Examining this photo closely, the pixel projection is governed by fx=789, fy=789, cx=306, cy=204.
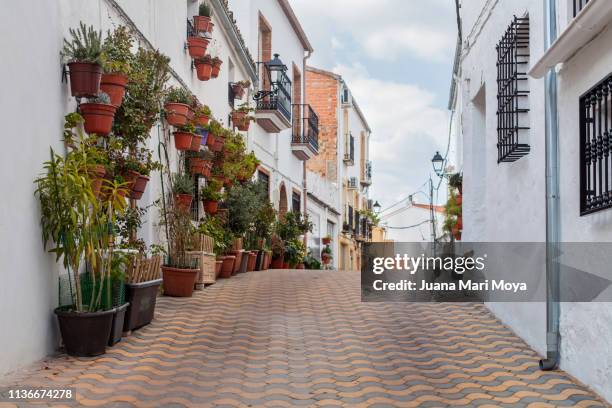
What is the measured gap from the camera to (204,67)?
13.5 m

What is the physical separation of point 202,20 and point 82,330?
25.5 feet

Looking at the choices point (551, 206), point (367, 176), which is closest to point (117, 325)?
point (551, 206)

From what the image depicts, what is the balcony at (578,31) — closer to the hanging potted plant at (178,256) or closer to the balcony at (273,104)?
the hanging potted plant at (178,256)

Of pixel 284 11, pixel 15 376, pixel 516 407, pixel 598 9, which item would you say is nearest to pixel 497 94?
pixel 598 9

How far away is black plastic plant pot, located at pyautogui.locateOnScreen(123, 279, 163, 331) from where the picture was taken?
7.80 meters

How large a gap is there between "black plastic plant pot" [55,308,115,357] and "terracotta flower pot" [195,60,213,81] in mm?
7314

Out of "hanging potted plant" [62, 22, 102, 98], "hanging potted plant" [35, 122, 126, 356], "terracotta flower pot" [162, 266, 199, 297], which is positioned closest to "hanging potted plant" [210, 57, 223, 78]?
"terracotta flower pot" [162, 266, 199, 297]

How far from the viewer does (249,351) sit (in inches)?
294

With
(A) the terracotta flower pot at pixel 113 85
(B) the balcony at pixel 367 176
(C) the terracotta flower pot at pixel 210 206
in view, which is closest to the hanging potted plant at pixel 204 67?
(C) the terracotta flower pot at pixel 210 206

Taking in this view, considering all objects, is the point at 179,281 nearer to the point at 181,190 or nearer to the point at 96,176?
the point at 181,190

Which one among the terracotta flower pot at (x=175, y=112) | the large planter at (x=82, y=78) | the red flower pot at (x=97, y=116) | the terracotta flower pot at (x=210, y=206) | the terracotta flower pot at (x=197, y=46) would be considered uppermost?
the terracotta flower pot at (x=197, y=46)

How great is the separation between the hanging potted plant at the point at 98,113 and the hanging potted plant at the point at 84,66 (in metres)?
0.23

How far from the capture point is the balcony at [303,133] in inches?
904

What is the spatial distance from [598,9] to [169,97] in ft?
23.4
